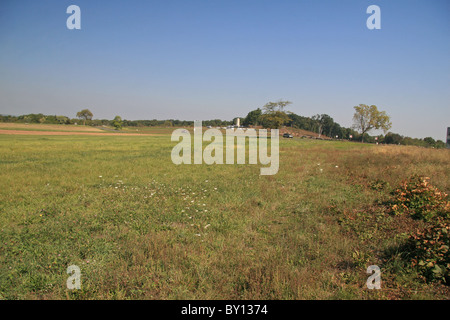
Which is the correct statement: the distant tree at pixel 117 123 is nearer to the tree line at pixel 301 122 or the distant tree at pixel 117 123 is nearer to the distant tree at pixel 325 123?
the tree line at pixel 301 122

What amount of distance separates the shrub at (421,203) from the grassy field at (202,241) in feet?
1.96

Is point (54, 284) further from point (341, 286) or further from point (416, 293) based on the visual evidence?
point (416, 293)

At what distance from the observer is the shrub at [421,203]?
248 inches

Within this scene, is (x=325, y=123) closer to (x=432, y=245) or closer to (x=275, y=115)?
(x=275, y=115)

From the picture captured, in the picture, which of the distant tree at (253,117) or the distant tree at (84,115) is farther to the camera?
the distant tree at (84,115)

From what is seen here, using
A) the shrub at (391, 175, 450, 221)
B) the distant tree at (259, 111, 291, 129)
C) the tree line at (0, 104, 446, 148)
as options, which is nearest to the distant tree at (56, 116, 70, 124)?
the tree line at (0, 104, 446, 148)

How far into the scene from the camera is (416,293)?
135 inches

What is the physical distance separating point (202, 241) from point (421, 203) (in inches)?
275

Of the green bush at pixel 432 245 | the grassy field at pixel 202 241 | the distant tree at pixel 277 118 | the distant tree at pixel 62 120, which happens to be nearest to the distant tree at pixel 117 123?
the distant tree at pixel 62 120

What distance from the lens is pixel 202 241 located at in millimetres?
5363

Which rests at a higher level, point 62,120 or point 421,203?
point 62,120

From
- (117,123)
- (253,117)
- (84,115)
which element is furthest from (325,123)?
(84,115)

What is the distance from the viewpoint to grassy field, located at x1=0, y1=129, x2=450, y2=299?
3.74 meters

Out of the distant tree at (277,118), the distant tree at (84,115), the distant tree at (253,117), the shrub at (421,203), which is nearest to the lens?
the shrub at (421,203)
